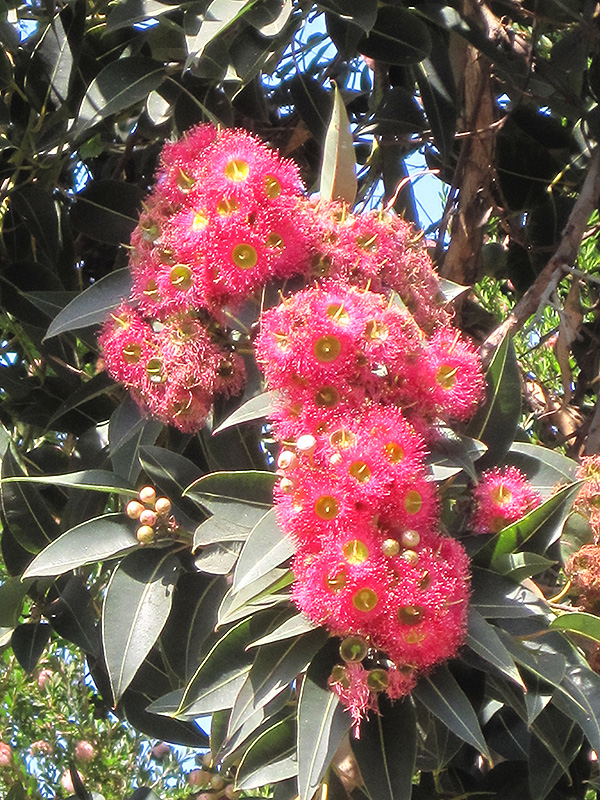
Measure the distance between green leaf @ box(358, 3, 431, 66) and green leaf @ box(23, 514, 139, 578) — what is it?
77 cm

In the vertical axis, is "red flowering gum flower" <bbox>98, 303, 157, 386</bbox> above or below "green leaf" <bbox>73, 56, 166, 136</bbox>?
below

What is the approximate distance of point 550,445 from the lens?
5.80 feet

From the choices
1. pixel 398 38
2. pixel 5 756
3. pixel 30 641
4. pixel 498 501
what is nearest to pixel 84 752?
pixel 5 756

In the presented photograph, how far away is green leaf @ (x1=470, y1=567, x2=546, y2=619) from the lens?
106 centimetres

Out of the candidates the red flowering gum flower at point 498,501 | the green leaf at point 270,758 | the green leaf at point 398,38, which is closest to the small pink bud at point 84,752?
the green leaf at point 270,758

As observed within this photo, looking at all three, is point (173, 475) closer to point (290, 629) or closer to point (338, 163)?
point (290, 629)

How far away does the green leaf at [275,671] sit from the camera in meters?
1.05

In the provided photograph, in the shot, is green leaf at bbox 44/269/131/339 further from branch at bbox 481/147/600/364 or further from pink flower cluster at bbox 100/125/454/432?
branch at bbox 481/147/600/364

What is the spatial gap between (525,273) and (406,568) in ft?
3.25

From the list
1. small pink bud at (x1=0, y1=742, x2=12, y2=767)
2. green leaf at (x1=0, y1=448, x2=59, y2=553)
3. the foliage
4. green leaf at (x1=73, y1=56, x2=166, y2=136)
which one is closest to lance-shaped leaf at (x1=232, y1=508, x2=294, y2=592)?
the foliage

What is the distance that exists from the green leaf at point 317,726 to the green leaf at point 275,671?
0.05 feet

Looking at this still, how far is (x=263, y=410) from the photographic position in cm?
108

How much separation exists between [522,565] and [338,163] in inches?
19.9

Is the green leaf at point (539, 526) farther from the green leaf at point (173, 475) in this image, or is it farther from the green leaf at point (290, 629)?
the green leaf at point (173, 475)
